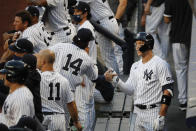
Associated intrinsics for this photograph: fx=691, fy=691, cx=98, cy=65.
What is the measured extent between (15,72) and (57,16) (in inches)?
152

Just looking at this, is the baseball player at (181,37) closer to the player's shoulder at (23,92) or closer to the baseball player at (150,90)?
the baseball player at (150,90)

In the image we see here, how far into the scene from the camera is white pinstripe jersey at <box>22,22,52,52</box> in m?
10.7

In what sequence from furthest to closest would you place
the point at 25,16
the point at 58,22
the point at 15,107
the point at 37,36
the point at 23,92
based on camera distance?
the point at 58,22 < the point at 25,16 < the point at 37,36 < the point at 23,92 < the point at 15,107

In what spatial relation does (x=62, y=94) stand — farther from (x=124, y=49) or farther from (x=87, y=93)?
(x=124, y=49)

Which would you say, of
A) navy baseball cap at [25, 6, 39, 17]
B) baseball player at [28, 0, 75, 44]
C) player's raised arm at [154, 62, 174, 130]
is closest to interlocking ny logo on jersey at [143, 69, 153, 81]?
player's raised arm at [154, 62, 174, 130]

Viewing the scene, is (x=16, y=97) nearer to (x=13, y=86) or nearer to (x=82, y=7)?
(x=13, y=86)

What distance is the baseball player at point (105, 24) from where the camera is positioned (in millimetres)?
11969

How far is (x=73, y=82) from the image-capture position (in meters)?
9.97

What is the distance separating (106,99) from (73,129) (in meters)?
1.93

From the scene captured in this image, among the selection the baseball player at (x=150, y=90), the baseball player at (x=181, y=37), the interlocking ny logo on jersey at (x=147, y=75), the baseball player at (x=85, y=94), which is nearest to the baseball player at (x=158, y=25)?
the baseball player at (x=181, y=37)

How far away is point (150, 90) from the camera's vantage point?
9.99 m

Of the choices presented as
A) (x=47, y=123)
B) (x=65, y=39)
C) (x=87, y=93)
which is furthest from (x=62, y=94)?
(x=65, y=39)

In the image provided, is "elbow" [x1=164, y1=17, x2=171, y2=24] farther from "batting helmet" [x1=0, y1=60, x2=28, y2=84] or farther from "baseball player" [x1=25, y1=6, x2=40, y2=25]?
"batting helmet" [x1=0, y1=60, x2=28, y2=84]

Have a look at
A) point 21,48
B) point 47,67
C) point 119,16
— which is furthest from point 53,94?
point 119,16
